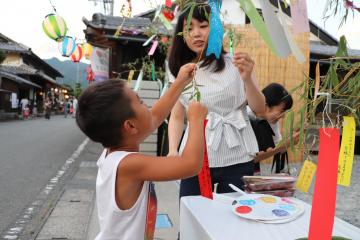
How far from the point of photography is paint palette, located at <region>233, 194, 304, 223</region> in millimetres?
1499

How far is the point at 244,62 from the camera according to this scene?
67.5 inches

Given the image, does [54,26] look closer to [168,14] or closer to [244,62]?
[168,14]

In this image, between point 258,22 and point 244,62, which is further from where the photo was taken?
point 244,62

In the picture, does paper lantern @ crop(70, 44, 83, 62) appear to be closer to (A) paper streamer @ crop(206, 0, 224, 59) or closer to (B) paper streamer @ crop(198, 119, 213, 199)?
(B) paper streamer @ crop(198, 119, 213, 199)

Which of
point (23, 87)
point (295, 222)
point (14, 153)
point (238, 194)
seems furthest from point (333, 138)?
point (23, 87)

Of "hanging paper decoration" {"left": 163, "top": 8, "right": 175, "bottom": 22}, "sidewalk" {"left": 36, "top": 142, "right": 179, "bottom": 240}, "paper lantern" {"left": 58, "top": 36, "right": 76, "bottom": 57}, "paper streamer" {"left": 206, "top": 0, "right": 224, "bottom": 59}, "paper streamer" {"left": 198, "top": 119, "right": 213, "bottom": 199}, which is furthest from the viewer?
"paper lantern" {"left": 58, "top": 36, "right": 76, "bottom": 57}

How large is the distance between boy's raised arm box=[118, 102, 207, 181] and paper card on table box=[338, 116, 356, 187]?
0.55 meters

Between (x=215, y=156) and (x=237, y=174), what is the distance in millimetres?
156

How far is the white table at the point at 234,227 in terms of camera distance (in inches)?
53.6

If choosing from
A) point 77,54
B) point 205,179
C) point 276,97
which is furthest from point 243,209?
point 77,54

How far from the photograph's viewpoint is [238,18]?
38.9ft

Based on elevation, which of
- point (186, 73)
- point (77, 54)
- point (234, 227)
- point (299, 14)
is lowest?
point (234, 227)

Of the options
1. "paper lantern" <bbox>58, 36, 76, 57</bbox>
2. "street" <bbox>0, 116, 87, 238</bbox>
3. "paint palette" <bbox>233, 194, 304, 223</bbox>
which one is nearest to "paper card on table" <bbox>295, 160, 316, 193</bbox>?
"paint palette" <bbox>233, 194, 304, 223</bbox>

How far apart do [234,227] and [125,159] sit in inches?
18.6
